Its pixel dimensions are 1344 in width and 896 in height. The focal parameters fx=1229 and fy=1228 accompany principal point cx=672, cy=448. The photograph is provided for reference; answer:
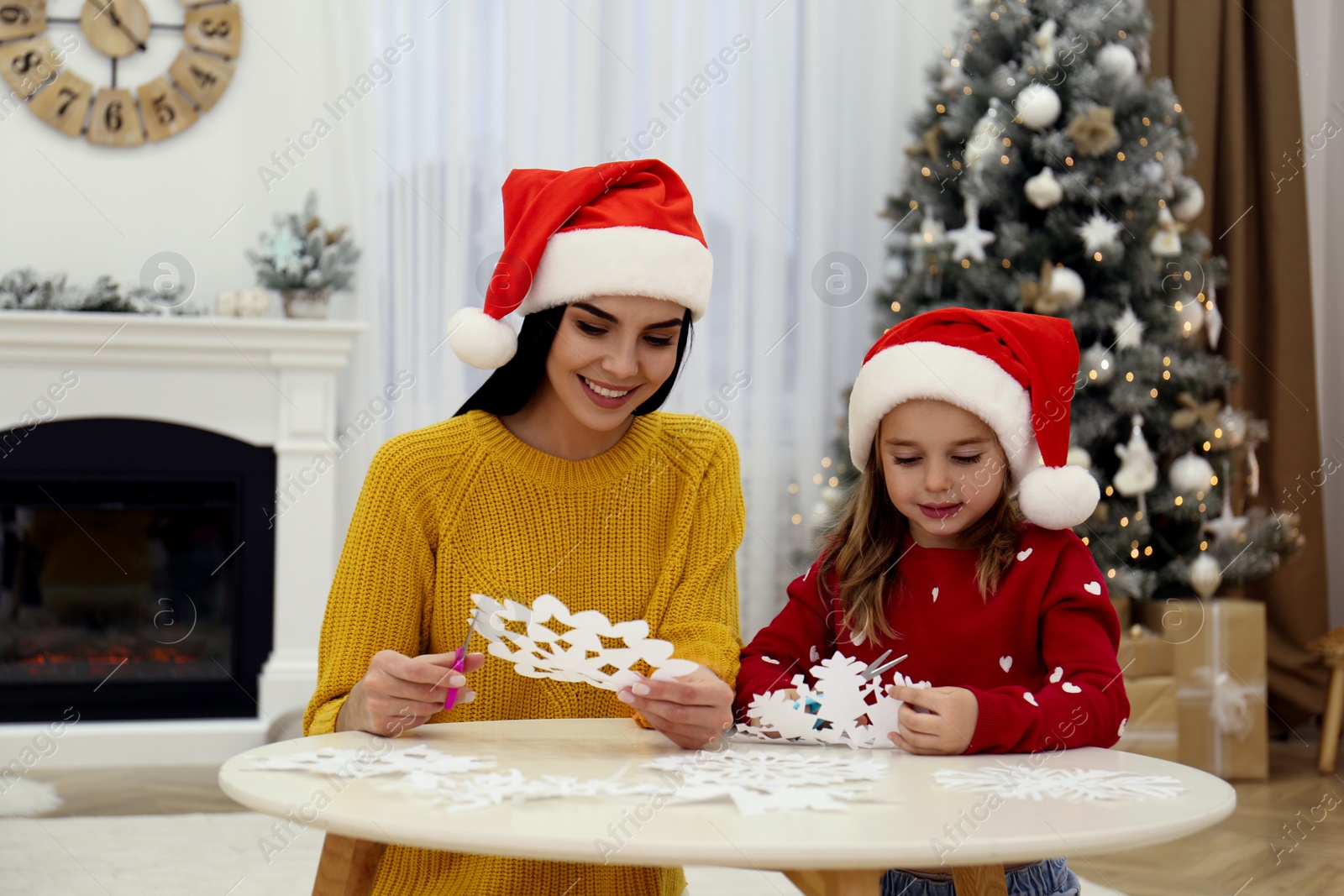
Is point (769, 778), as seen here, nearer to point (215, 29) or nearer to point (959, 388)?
point (959, 388)

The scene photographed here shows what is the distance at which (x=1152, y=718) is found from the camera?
3.23 m

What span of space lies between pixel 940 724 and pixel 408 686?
1.59 ft

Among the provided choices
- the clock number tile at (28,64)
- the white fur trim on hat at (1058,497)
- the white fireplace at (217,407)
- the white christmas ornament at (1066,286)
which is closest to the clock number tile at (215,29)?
the clock number tile at (28,64)

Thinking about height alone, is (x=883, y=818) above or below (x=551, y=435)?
below

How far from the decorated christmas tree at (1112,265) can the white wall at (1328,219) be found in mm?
949

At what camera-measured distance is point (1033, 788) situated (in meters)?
0.99

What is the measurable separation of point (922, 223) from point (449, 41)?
5.40ft

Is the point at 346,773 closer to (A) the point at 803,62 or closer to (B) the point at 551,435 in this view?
(B) the point at 551,435

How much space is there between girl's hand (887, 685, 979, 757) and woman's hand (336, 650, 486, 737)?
1.30 ft

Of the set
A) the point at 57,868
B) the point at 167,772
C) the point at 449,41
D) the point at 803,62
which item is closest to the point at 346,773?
the point at 57,868

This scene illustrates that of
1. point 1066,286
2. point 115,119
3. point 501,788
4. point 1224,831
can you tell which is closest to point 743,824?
point 501,788

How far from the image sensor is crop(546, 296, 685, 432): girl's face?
52.9 inches

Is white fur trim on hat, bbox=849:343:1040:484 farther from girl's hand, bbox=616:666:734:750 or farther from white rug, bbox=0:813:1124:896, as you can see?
white rug, bbox=0:813:1124:896

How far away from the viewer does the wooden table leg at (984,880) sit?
1.11 metres
